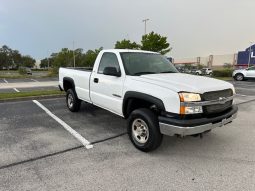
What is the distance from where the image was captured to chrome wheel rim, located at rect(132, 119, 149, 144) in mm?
4202

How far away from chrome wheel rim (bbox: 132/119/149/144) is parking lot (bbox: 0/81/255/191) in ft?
0.78

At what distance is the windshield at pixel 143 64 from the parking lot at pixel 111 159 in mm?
1457

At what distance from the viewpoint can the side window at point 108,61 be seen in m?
5.06

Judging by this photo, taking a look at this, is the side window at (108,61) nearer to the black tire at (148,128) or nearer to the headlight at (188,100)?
the black tire at (148,128)

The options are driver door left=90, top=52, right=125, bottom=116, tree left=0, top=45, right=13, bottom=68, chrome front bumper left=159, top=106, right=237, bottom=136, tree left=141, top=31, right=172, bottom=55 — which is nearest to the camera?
chrome front bumper left=159, top=106, right=237, bottom=136

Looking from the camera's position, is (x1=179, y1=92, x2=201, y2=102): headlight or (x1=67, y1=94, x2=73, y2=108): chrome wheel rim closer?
(x1=179, y1=92, x2=201, y2=102): headlight

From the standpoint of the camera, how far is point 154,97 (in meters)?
3.86

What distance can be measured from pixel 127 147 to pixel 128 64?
5.55 feet

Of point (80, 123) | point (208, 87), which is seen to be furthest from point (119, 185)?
point (80, 123)

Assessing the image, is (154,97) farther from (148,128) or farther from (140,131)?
(140,131)

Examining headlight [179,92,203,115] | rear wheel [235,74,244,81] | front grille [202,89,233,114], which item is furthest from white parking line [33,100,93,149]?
rear wheel [235,74,244,81]

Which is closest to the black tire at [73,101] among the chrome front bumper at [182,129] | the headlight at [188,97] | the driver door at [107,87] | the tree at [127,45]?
the driver door at [107,87]

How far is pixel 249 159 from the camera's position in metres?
3.92

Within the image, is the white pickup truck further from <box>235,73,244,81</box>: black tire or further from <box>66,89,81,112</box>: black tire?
<box>235,73,244,81</box>: black tire
